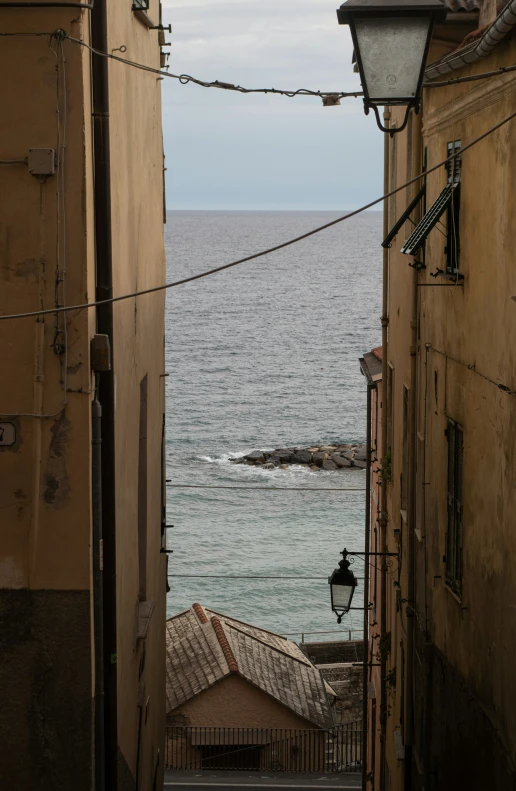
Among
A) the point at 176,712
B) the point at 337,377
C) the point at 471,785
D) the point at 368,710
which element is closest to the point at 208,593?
the point at 176,712

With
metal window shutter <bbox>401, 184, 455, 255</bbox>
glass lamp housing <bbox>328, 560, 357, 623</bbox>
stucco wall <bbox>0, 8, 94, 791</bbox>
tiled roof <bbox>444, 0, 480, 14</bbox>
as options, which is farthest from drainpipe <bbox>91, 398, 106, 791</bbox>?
tiled roof <bbox>444, 0, 480, 14</bbox>

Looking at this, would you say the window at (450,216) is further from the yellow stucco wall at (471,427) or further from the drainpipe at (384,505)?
the drainpipe at (384,505)

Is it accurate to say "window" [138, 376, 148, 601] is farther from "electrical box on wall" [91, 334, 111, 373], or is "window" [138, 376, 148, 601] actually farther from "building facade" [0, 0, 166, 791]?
"electrical box on wall" [91, 334, 111, 373]

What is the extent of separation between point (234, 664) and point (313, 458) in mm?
34929

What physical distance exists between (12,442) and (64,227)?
147 centimetres

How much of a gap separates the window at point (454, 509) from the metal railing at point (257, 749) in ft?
48.8

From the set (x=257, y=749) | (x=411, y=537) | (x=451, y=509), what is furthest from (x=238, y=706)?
(x=451, y=509)

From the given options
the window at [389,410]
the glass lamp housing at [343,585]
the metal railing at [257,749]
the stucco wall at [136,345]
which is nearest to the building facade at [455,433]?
the window at [389,410]

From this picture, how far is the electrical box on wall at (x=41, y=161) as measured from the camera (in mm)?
7434

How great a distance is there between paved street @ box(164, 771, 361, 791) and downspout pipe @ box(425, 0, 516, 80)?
16.9 m

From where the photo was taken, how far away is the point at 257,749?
82.4ft

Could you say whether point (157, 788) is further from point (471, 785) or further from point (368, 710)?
point (368, 710)

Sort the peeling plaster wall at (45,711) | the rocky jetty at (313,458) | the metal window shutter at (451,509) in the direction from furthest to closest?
the rocky jetty at (313,458) → the metal window shutter at (451,509) → the peeling plaster wall at (45,711)

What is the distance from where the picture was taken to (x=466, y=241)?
10188 mm
